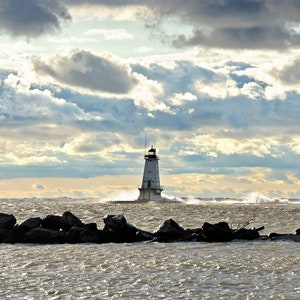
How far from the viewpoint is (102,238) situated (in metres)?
43.3

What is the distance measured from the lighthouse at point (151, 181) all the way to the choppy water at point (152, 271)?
8999 centimetres

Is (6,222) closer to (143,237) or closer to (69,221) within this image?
(69,221)

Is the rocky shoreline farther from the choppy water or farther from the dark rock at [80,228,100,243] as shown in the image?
the choppy water

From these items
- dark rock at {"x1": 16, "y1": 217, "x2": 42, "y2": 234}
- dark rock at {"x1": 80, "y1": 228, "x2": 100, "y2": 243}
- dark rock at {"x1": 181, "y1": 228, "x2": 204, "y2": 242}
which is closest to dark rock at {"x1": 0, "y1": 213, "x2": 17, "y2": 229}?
dark rock at {"x1": 16, "y1": 217, "x2": 42, "y2": 234}

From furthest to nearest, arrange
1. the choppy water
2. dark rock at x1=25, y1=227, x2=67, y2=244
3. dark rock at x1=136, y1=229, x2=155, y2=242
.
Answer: dark rock at x1=136, y1=229, x2=155, y2=242 < dark rock at x1=25, y1=227, x2=67, y2=244 < the choppy water

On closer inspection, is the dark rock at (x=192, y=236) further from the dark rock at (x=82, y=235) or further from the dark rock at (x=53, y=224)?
the dark rock at (x=53, y=224)

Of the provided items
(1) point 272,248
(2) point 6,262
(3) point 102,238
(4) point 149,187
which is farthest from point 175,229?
(4) point 149,187

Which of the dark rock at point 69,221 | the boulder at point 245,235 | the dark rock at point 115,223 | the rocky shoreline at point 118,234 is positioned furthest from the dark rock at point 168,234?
the dark rock at point 69,221

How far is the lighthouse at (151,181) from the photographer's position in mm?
131000

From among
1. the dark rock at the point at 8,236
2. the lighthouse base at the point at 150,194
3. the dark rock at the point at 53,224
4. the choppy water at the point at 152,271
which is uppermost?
the lighthouse base at the point at 150,194

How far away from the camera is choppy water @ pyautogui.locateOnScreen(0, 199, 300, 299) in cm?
2438

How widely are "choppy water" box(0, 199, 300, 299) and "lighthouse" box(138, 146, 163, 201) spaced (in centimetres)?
8999

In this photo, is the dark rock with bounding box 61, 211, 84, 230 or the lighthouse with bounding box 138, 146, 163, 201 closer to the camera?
the dark rock with bounding box 61, 211, 84, 230

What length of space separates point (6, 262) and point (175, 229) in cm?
1344
